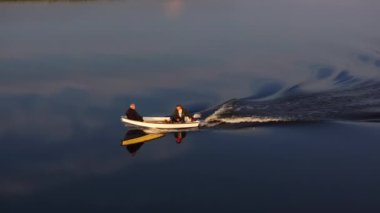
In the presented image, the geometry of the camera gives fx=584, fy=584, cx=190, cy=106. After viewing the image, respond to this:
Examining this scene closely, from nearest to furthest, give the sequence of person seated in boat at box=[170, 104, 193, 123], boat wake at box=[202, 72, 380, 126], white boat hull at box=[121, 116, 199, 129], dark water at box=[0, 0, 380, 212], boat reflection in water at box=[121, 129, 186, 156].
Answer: dark water at box=[0, 0, 380, 212] < boat reflection in water at box=[121, 129, 186, 156] < white boat hull at box=[121, 116, 199, 129] < person seated in boat at box=[170, 104, 193, 123] < boat wake at box=[202, 72, 380, 126]

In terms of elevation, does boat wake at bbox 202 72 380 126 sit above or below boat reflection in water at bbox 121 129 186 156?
above

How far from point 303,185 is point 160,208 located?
7104 mm

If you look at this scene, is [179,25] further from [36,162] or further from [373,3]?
[36,162]

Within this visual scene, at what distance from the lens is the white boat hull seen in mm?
35250

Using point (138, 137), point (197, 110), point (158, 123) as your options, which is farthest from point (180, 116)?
point (197, 110)

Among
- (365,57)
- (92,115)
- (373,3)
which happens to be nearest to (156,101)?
(92,115)

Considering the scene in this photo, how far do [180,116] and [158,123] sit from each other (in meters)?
1.46

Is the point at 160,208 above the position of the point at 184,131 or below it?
below

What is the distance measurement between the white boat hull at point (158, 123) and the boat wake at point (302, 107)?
5.30ft

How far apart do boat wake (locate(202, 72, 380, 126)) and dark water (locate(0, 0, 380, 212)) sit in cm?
13

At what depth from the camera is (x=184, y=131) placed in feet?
117

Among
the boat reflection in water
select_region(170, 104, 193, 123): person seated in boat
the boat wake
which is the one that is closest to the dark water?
the boat wake

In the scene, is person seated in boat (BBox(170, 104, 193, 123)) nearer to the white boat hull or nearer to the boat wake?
the white boat hull

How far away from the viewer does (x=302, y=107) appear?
38656mm
